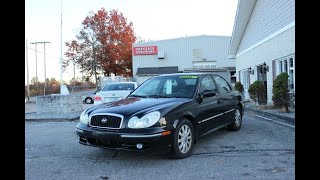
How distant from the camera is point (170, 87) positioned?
667cm

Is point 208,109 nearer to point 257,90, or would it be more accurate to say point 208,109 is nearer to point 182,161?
point 182,161

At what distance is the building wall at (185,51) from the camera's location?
3678 cm

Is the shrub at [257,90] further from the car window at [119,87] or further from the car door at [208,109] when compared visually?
the car door at [208,109]

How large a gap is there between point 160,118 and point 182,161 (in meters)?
Result: 0.84

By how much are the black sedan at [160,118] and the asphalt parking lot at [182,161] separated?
31 cm

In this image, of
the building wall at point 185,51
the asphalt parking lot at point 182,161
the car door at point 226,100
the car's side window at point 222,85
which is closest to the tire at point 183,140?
the asphalt parking lot at point 182,161

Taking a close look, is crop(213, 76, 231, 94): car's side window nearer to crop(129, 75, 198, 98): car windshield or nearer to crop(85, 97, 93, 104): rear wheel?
crop(129, 75, 198, 98): car windshield

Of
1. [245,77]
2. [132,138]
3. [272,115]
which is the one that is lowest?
[272,115]

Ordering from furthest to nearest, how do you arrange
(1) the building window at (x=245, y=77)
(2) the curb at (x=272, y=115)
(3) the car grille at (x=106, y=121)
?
(1) the building window at (x=245, y=77) < (2) the curb at (x=272, y=115) < (3) the car grille at (x=106, y=121)

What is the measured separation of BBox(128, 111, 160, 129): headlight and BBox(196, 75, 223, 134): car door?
122 centimetres

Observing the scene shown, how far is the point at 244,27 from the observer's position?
2000 cm

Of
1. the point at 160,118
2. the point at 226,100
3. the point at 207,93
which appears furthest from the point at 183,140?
the point at 226,100

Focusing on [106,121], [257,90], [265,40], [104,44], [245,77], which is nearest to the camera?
[106,121]
